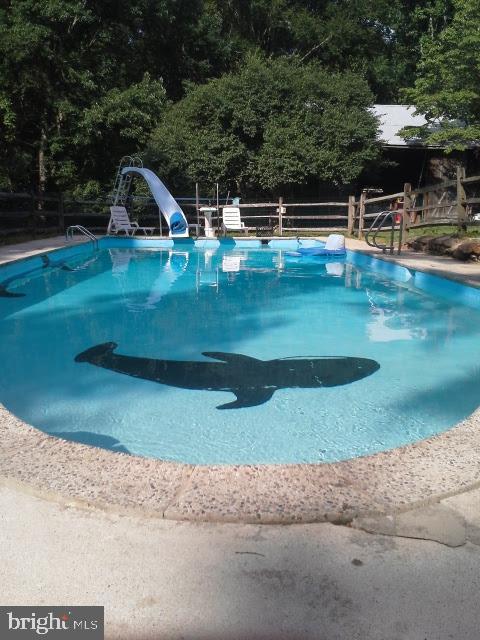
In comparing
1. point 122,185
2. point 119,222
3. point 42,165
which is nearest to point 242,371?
point 119,222

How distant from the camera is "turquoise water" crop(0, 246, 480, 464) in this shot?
130 inches

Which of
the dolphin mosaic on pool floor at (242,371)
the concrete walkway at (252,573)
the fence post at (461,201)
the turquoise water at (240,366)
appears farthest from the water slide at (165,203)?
the concrete walkway at (252,573)

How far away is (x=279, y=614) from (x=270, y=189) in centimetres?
1638

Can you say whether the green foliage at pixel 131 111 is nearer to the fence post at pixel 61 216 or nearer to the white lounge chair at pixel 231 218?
the fence post at pixel 61 216

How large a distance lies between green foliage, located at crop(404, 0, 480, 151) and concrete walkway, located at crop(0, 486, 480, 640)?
14588 millimetres

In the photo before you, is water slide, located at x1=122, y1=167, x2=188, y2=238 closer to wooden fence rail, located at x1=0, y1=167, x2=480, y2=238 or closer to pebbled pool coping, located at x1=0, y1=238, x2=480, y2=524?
wooden fence rail, located at x1=0, y1=167, x2=480, y2=238

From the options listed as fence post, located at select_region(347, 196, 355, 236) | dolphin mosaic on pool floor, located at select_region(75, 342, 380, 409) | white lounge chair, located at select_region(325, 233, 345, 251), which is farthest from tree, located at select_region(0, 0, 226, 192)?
dolphin mosaic on pool floor, located at select_region(75, 342, 380, 409)

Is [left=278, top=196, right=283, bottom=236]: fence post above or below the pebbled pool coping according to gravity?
above

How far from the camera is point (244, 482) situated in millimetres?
1925

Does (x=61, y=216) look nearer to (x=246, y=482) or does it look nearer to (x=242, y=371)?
(x=242, y=371)

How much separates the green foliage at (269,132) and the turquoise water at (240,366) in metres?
8.17

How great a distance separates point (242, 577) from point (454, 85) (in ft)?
53.4

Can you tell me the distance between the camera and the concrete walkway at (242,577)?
1323mm

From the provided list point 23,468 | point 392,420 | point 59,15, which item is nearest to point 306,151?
point 59,15
